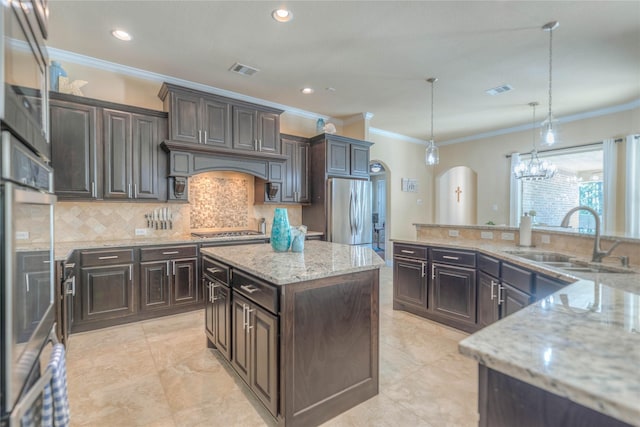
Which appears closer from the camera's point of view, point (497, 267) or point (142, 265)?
point (497, 267)

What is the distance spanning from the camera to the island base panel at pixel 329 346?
5.38 feet

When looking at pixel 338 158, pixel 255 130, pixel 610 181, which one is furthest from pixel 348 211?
pixel 610 181

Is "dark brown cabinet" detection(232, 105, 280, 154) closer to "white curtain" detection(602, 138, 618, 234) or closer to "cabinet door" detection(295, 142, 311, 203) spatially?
"cabinet door" detection(295, 142, 311, 203)

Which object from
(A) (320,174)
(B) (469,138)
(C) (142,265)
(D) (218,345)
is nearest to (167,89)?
(C) (142,265)

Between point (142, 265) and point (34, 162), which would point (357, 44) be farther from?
point (142, 265)

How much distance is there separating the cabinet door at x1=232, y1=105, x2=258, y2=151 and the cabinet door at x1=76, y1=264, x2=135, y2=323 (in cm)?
198

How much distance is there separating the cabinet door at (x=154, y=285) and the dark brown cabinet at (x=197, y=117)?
59.2 inches

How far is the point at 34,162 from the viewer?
987mm

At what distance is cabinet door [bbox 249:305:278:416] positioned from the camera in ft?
5.39

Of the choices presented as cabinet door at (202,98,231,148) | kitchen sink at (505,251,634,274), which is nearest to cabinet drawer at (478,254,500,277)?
kitchen sink at (505,251,634,274)

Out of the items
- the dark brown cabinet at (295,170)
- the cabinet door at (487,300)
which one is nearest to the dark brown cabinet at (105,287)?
the dark brown cabinet at (295,170)

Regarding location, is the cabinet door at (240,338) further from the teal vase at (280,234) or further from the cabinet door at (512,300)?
the cabinet door at (512,300)

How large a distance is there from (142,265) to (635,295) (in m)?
3.87

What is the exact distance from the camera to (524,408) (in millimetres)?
729
